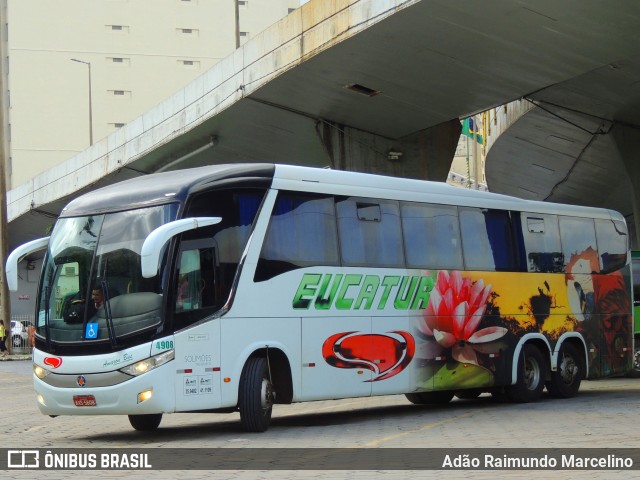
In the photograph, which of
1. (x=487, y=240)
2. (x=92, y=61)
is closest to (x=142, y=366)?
(x=487, y=240)

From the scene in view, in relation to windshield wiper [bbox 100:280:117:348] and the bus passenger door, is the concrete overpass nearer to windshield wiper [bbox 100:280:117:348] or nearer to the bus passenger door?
the bus passenger door

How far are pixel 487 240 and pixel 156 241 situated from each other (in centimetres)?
722

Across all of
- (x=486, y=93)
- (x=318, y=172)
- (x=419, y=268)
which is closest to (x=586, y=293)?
(x=419, y=268)

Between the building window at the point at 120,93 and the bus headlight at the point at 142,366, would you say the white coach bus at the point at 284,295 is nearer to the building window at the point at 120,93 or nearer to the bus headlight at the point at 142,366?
the bus headlight at the point at 142,366

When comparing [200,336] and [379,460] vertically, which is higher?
[200,336]

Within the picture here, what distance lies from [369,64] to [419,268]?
10.3 meters

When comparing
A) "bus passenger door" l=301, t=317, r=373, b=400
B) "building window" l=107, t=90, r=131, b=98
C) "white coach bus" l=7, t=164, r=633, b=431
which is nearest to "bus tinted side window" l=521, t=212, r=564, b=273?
"white coach bus" l=7, t=164, r=633, b=431

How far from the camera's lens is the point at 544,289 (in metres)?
19.7

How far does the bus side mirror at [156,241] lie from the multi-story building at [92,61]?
3139 inches

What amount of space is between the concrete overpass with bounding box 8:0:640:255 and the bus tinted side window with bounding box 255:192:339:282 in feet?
25.1

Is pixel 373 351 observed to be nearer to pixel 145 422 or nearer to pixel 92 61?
pixel 145 422

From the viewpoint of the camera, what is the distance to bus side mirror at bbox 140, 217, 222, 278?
1273 centimetres

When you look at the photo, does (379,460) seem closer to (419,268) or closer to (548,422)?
(548,422)

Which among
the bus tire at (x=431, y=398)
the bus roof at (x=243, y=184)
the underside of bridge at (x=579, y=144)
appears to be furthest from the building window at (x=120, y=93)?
the bus roof at (x=243, y=184)
